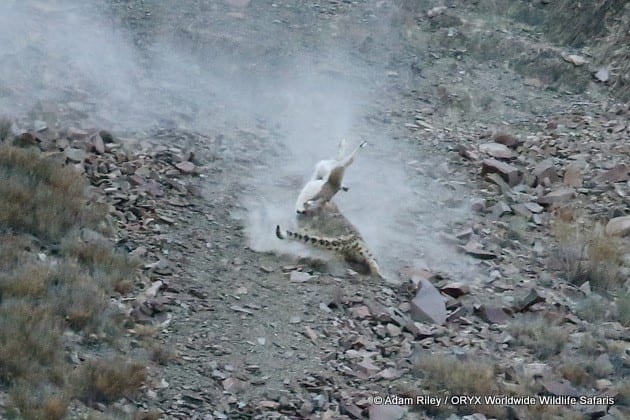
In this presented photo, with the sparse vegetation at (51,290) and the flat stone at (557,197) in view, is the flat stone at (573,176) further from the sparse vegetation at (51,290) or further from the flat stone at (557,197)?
the sparse vegetation at (51,290)

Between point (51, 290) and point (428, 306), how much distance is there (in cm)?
297

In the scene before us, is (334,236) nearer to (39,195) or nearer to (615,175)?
(39,195)

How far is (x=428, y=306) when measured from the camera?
352 inches

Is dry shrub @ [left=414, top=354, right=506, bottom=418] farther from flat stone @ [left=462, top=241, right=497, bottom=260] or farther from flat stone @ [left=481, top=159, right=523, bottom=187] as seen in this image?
flat stone @ [left=481, top=159, right=523, bottom=187]

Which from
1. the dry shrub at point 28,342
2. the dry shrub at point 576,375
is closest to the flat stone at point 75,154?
the dry shrub at point 28,342

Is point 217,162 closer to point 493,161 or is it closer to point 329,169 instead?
point 329,169

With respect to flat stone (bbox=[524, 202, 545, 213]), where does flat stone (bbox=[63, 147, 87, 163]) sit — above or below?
above

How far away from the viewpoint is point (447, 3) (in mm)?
16375

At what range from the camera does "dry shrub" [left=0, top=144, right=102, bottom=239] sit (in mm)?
8688

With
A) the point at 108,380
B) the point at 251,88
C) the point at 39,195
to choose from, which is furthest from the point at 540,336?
the point at 251,88

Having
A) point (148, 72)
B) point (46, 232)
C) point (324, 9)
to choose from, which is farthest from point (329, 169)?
point (324, 9)

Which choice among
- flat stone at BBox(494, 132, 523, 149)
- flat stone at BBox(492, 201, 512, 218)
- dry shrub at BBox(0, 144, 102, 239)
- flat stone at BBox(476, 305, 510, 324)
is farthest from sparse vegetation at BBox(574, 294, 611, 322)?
dry shrub at BBox(0, 144, 102, 239)

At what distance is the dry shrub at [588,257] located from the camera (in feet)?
33.1

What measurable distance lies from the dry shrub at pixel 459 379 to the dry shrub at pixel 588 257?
2362mm
